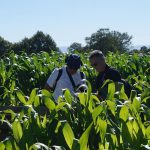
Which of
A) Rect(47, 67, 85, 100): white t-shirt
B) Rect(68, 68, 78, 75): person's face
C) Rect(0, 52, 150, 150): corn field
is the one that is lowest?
Rect(0, 52, 150, 150): corn field

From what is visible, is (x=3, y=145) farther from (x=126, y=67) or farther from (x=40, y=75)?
(x=126, y=67)

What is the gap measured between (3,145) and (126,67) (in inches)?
290

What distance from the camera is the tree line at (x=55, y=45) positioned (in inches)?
2019

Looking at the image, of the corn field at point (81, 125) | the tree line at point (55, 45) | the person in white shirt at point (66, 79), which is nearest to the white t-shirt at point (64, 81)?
the person in white shirt at point (66, 79)

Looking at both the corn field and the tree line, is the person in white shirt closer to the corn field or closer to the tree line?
the corn field

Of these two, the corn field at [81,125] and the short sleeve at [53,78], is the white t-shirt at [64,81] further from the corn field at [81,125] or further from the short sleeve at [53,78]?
the corn field at [81,125]

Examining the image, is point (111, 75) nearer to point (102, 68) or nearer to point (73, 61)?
point (102, 68)

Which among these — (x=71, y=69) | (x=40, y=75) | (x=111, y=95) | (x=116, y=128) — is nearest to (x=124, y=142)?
(x=116, y=128)

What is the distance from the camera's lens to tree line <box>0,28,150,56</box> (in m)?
51.3

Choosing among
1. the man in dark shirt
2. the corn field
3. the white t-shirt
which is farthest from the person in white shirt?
the corn field

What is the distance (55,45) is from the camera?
54.7 meters

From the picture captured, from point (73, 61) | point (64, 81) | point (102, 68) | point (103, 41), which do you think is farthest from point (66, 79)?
point (103, 41)

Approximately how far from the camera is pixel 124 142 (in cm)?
341

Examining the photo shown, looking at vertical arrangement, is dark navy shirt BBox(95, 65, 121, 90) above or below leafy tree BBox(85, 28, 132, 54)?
below
